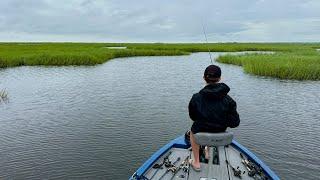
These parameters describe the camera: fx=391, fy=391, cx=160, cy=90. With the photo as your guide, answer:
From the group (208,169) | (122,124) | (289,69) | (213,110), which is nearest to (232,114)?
(213,110)

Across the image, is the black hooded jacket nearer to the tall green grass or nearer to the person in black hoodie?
the person in black hoodie

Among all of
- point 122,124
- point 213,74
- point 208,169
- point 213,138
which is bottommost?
point 122,124

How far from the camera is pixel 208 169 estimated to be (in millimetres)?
8023

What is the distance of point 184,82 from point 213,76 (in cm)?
2360

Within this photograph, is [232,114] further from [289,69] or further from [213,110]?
[289,69]

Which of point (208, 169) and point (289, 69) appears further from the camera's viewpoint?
point (289, 69)

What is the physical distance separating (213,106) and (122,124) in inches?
395

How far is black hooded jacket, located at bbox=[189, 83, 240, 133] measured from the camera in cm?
748

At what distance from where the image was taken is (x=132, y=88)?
2791 centimetres

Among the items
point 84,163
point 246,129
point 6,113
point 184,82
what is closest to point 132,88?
point 184,82

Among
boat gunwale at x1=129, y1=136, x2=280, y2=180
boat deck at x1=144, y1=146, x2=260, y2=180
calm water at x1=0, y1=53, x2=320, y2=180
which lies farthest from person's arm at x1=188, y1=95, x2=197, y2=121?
calm water at x1=0, y1=53, x2=320, y2=180

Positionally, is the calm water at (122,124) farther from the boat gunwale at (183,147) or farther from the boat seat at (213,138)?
the boat seat at (213,138)

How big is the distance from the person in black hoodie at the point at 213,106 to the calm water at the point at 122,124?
14.5ft

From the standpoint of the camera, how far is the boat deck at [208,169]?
25.2ft
